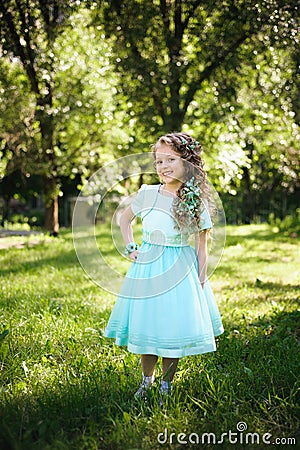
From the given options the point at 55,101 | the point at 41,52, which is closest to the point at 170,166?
the point at 41,52

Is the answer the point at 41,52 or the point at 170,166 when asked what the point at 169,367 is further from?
the point at 41,52

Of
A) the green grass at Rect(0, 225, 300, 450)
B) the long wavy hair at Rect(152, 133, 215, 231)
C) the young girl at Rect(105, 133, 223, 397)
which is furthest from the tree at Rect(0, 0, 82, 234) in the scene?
the young girl at Rect(105, 133, 223, 397)

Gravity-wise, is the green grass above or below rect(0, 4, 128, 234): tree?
below

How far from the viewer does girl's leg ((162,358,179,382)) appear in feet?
10.0

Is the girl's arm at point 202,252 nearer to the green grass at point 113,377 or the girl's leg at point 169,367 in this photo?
the girl's leg at point 169,367

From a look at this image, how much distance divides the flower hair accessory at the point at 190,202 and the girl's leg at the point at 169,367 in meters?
0.78

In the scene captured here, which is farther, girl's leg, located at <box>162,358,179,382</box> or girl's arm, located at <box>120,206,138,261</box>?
girl's arm, located at <box>120,206,138,261</box>

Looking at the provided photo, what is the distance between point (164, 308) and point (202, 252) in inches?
16.9

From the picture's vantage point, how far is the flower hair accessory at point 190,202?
3.12 metres

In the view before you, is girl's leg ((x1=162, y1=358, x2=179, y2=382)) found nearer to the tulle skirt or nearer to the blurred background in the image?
the tulle skirt

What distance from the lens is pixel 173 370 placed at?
3.10 meters

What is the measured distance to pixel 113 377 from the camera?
3195 mm

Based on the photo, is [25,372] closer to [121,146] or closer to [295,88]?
[295,88]

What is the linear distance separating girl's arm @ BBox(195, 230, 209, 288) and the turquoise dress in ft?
0.10
